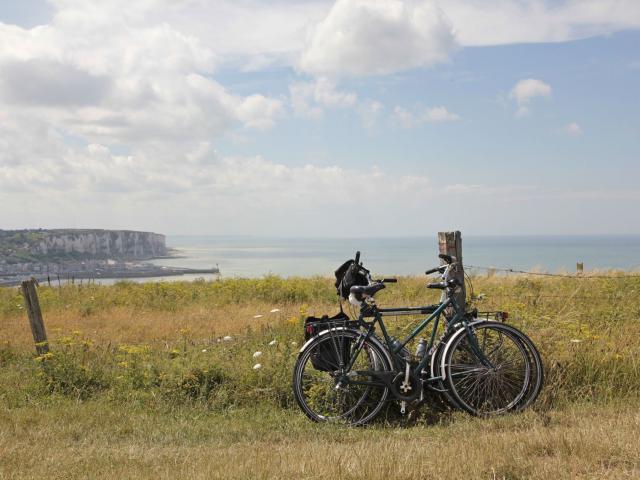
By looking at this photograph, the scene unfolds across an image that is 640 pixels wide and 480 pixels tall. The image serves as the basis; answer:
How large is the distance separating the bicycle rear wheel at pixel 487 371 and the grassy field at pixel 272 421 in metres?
0.29

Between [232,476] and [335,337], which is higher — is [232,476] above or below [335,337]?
below

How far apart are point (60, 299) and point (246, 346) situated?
11916 mm

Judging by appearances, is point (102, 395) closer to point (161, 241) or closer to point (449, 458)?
point (449, 458)

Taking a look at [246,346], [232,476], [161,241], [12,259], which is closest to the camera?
[232,476]

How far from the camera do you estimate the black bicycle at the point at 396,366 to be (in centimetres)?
635

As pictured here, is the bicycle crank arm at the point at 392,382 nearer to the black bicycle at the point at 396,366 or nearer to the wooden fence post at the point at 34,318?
the black bicycle at the point at 396,366

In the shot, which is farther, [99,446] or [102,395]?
[102,395]

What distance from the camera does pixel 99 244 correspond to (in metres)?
116

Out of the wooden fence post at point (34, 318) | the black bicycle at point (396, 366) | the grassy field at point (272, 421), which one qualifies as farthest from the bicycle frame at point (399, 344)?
the wooden fence post at point (34, 318)

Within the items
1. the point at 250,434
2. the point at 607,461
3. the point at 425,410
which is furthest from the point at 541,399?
the point at 250,434

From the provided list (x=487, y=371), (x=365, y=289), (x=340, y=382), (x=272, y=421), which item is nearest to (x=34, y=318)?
(x=272, y=421)

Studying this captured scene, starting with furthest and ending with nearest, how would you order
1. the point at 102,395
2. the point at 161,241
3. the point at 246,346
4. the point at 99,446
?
the point at 161,241 < the point at 246,346 < the point at 102,395 < the point at 99,446

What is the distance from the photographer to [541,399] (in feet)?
21.8

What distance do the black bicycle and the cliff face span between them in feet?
334
